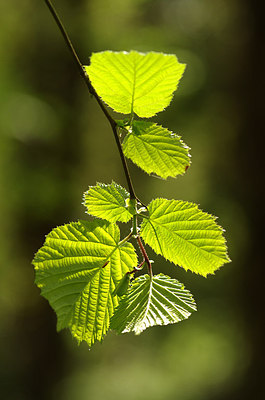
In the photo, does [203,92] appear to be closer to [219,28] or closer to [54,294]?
[219,28]

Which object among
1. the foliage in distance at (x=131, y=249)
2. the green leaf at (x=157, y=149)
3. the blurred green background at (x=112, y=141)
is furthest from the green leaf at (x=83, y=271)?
the blurred green background at (x=112, y=141)

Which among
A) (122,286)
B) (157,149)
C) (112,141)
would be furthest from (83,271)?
(112,141)

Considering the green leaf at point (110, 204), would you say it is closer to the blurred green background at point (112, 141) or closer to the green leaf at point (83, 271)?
the green leaf at point (83, 271)

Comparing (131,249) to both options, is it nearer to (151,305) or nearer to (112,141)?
(151,305)

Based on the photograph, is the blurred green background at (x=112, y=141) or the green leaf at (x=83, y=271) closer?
the green leaf at (x=83, y=271)

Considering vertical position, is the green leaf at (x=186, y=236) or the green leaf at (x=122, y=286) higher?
the green leaf at (x=186, y=236)

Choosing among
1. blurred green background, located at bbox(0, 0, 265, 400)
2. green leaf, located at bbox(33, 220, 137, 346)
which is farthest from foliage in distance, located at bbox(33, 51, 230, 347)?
blurred green background, located at bbox(0, 0, 265, 400)

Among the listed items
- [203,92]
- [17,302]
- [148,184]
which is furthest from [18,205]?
[148,184]
